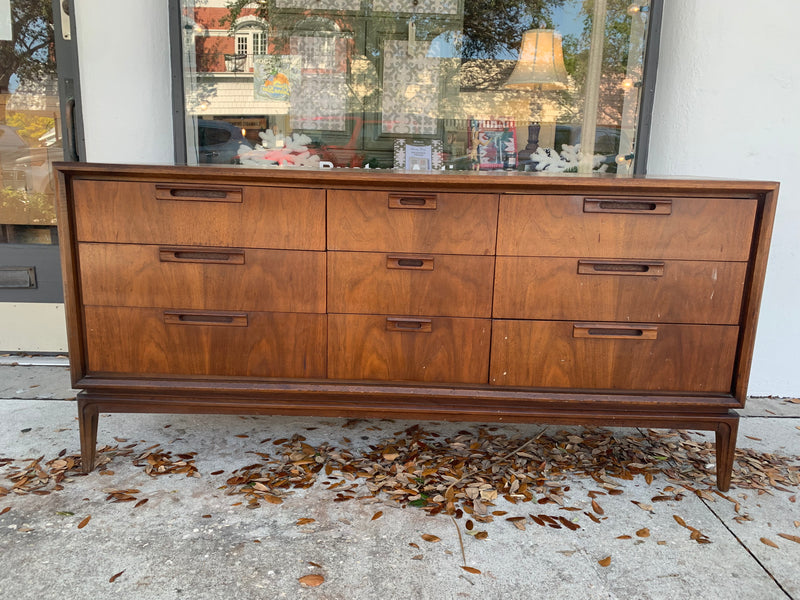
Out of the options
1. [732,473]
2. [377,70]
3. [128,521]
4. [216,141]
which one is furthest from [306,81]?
[732,473]

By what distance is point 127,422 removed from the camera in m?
2.90

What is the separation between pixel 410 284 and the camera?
2.26 m

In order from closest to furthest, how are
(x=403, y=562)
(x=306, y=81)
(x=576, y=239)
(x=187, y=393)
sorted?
1. (x=403, y=562)
2. (x=576, y=239)
3. (x=187, y=393)
4. (x=306, y=81)

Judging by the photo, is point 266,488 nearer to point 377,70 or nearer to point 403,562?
point 403,562

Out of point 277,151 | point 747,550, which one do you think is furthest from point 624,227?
point 277,151

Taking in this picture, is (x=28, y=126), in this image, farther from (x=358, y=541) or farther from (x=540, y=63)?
(x=358, y=541)

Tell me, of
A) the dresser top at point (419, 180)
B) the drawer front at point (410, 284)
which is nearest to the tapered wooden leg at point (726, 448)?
the dresser top at point (419, 180)

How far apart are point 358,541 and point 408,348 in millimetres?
717

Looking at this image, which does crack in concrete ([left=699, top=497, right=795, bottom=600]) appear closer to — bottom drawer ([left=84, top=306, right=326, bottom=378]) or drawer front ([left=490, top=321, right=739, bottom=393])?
drawer front ([left=490, top=321, right=739, bottom=393])

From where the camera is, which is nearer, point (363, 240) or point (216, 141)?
point (363, 240)

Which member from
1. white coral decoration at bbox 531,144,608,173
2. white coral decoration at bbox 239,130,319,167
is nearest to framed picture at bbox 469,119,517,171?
white coral decoration at bbox 531,144,608,173

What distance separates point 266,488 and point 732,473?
75.7 inches

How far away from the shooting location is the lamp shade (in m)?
3.42

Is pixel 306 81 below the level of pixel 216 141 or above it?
above
